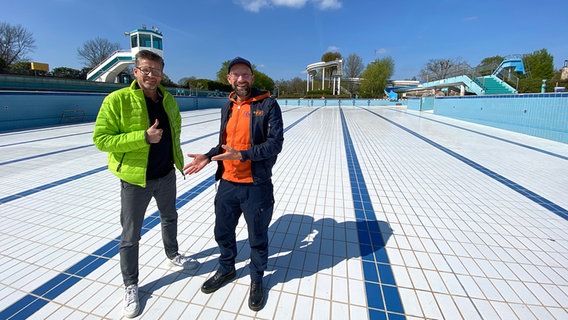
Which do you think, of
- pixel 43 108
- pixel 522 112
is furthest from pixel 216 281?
pixel 43 108

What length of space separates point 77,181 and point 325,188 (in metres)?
3.62

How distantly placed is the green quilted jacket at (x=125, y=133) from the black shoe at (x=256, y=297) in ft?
3.12

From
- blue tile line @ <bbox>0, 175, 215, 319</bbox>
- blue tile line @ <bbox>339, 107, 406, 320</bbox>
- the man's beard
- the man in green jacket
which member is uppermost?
the man's beard

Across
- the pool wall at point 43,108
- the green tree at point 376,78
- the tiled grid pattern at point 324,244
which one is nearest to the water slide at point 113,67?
the pool wall at point 43,108

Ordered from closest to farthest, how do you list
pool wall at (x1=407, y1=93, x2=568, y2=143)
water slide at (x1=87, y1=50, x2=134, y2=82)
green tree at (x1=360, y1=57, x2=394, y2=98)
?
1. pool wall at (x1=407, y1=93, x2=568, y2=143)
2. water slide at (x1=87, y1=50, x2=134, y2=82)
3. green tree at (x1=360, y1=57, x2=394, y2=98)

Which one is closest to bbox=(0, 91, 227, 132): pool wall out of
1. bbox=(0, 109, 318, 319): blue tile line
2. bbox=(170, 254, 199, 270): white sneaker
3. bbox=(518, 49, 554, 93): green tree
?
bbox=(0, 109, 318, 319): blue tile line

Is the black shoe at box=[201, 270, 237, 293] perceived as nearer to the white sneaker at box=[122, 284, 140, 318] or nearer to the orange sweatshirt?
the white sneaker at box=[122, 284, 140, 318]

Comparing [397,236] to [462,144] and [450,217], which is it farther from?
[462,144]

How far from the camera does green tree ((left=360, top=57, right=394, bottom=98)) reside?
44344 millimetres

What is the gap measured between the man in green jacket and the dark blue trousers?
0.45m

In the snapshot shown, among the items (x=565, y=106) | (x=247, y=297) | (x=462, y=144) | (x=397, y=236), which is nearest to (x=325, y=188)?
(x=397, y=236)

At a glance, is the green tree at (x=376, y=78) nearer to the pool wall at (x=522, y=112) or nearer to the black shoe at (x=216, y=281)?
the pool wall at (x=522, y=112)

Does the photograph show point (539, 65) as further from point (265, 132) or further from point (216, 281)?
point (216, 281)

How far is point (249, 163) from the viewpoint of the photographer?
5.64ft
